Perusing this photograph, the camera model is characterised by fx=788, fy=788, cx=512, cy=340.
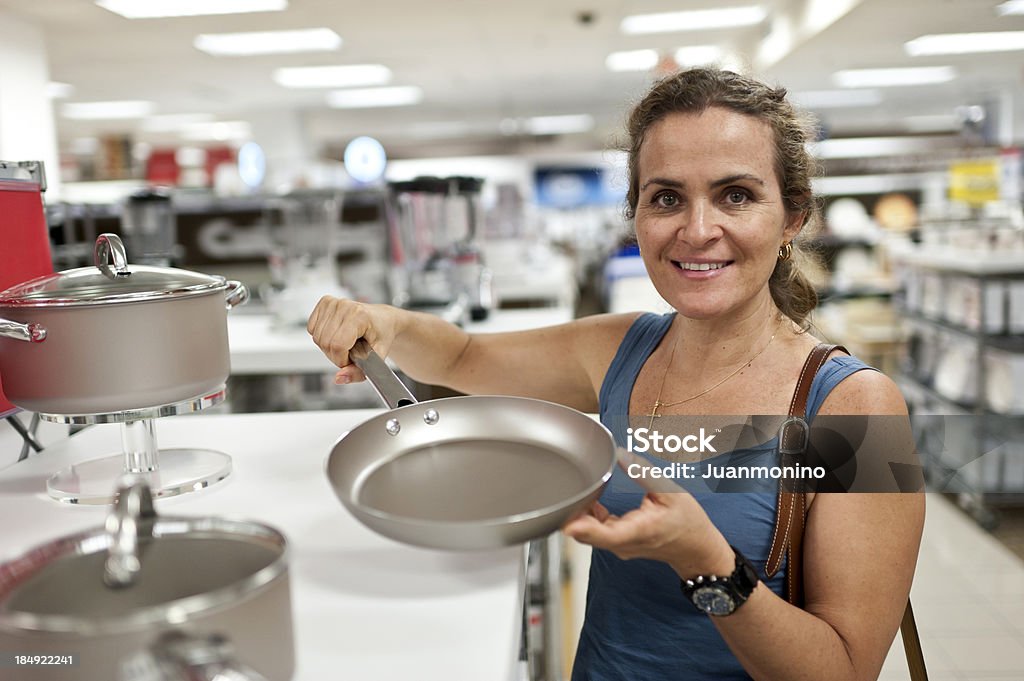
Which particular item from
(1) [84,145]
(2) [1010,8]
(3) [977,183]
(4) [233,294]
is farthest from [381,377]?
(1) [84,145]

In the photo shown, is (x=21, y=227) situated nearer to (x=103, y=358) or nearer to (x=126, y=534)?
(x=103, y=358)

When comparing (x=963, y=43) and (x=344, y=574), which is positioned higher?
(x=963, y=43)

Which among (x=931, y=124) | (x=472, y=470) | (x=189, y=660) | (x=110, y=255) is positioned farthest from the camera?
(x=931, y=124)

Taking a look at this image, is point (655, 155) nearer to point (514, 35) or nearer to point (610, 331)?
point (610, 331)

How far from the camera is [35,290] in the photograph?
833 millimetres

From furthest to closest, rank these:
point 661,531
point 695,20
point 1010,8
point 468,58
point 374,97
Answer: point 374,97 → point 468,58 → point 695,20 → point 1010,8 → point 661,531

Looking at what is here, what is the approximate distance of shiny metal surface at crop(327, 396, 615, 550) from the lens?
2.05ft

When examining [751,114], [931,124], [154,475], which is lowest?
[154,475]

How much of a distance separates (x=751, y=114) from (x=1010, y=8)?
13.3 feet

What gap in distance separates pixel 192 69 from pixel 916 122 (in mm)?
12753

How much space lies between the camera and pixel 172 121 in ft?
41.3

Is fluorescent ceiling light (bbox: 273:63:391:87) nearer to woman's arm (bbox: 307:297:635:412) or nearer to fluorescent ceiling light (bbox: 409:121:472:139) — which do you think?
fluorescent ceiling light (bbox: 409:121:472:139)

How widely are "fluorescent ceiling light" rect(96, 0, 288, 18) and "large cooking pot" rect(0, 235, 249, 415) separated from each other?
5.89 metres

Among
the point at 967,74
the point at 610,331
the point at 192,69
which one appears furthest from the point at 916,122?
the point at 610,331
